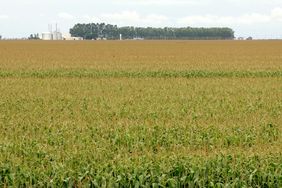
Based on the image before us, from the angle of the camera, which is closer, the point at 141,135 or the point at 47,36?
the point at 141,135

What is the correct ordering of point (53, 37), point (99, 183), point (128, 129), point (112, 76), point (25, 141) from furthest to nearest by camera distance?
1. point (53, 37)
2. point (112, 76)
3. point (128, 129)
4. point (25, 141)
5. point (99, 183)

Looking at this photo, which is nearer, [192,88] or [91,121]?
[91,121]

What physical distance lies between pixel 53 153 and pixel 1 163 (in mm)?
1156

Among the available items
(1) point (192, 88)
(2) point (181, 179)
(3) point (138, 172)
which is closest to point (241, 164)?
(2) point (181, 179)

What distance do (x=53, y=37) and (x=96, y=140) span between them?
176145 millimetres

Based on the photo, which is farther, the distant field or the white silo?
the white silo

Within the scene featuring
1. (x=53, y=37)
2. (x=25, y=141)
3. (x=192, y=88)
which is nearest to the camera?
(x=25, y=141)

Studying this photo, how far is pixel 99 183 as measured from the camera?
7.09 metres

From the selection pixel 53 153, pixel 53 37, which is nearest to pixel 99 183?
pixel 53 153

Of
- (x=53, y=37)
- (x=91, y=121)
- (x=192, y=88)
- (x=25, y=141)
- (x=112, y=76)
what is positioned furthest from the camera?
(x=53, y=37)

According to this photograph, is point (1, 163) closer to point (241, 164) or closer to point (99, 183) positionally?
point (99, 183)

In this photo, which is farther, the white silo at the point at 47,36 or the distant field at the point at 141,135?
the white silo at the point at 47,36

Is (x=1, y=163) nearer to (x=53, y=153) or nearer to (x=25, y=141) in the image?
(x=53, y=153)

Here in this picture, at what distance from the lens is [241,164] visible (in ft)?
25.7
